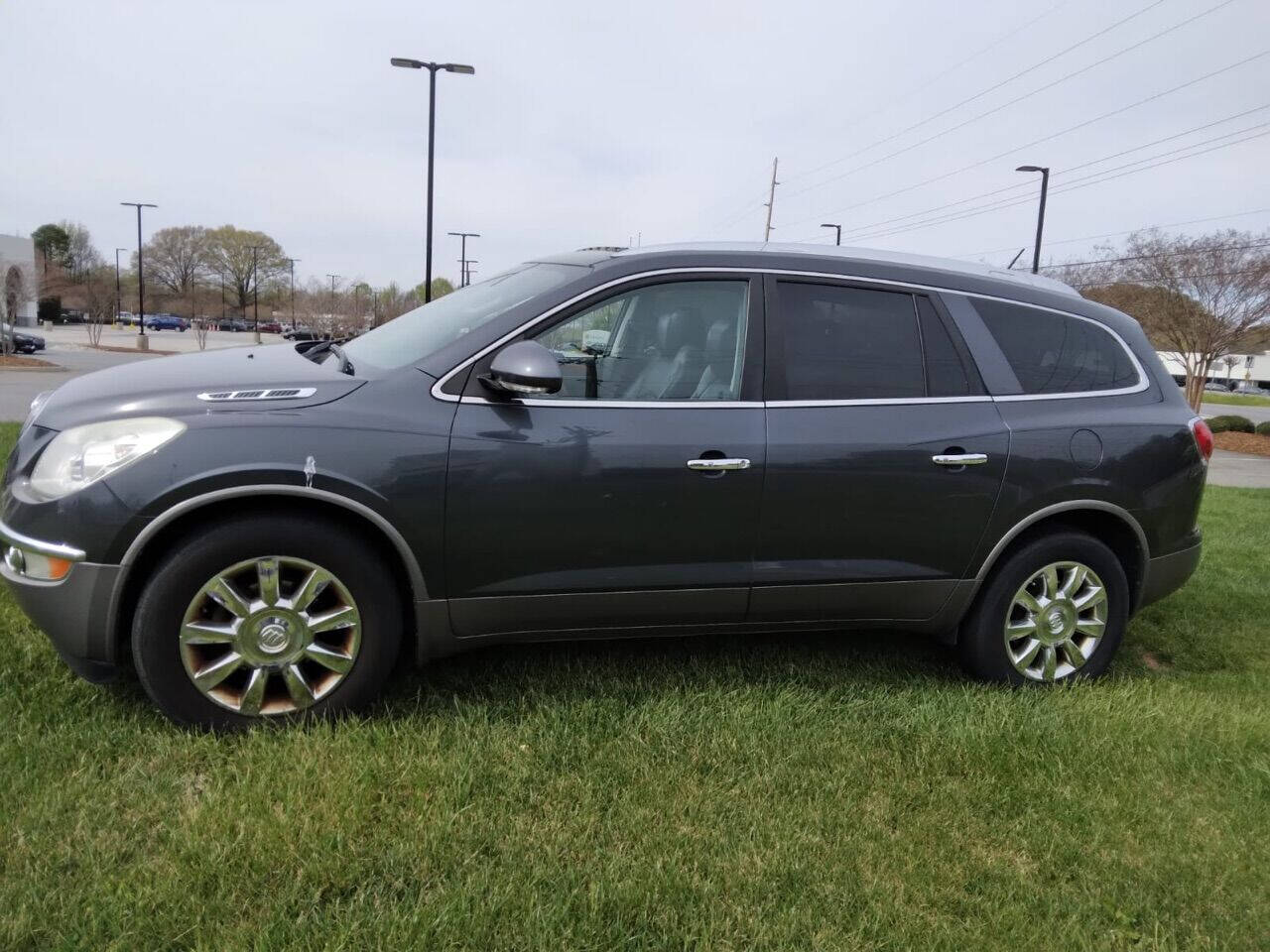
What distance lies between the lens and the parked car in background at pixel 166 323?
3063 inches

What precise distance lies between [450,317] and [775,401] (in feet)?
4.46

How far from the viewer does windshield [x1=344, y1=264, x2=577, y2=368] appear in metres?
3.36

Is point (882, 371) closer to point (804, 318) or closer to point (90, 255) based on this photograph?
point (804, 318)

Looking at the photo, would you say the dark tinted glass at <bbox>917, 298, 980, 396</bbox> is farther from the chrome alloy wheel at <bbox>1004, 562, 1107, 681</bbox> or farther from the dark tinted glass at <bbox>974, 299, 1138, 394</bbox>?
the chrome alloy wheel at <bbox>1004, 562, 1107, 681</bbox>

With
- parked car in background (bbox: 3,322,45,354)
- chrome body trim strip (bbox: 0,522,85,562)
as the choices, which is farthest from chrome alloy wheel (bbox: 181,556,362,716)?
parked car in background (bbox: 3,322,45,354)

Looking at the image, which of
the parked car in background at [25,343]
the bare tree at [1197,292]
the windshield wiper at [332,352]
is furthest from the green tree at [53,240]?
the windshield wiper at [332,352]

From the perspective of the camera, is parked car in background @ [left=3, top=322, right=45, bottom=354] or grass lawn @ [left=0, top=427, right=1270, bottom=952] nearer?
grass lawn @ [left=0, top=427, right=1270, bottom=952]

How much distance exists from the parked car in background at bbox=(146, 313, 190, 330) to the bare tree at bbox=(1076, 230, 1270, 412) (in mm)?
74657

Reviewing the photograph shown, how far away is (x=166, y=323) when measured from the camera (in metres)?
79.8

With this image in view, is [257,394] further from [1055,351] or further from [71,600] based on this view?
[1055,351]

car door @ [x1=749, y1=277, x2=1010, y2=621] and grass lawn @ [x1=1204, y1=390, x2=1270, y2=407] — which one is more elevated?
grass lawn @ [x1=1204, y1=390, x2=1270, y2=407]

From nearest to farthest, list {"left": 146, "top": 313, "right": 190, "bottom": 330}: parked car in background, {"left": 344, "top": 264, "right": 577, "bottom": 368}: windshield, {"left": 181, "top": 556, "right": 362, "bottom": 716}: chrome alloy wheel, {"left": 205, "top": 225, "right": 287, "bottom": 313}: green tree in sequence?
{"left": 181, "top": 556, "right": 362, "bottom": 716}: chrome alloy wheel → {"left": 344, "top": 264, "right": 577, "bottom": 368}: windshield → {"left": 146, "top": 313, "right": 190, "bottom": 330}: parked car in background → {"left": 205, "top": 225, "right": 287, "bottom": 313}: green tree

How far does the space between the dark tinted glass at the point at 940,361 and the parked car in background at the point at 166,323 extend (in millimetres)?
83766

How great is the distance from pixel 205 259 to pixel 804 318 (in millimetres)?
95050
